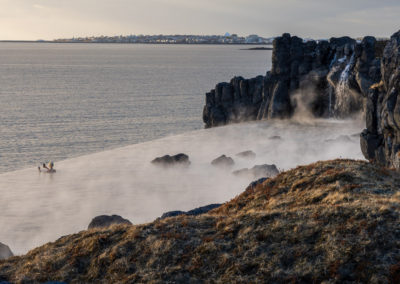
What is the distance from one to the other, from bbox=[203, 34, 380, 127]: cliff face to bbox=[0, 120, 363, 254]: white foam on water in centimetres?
665

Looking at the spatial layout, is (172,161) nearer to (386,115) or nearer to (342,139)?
(342,139)

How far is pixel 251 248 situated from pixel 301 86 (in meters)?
67.2

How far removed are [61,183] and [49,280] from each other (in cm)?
3186

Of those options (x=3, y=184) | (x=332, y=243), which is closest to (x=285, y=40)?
(x=3, y=184)

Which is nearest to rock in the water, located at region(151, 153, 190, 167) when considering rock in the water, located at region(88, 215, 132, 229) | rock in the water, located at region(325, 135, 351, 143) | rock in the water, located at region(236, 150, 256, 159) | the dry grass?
rock in the water, located at region(236, 150, 256, 159)

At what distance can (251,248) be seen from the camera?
52.6 ft

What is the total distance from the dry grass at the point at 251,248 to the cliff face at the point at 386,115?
1338 cm

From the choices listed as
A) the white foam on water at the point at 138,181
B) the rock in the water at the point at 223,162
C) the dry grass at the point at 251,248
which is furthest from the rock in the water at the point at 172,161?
the dry grass at the point at 251,248

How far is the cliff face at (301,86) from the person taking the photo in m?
67.0

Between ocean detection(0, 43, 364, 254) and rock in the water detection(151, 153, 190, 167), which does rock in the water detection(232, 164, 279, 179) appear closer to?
ocean detection(0, 43, 364, 254)

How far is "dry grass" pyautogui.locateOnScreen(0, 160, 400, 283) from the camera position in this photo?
47.5 ft

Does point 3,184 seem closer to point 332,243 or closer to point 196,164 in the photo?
point 196,164

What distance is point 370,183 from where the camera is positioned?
21625mm

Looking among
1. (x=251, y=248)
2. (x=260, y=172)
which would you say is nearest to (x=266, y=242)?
(x=251, y=248)
